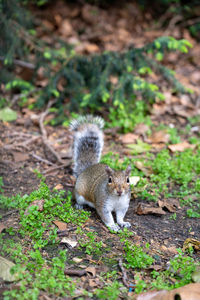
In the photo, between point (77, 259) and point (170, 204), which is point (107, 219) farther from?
point (170, 204)

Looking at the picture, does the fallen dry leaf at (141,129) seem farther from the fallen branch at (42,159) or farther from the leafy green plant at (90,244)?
the leafy green plant at (90,244)

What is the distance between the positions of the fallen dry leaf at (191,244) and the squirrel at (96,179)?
0.61m

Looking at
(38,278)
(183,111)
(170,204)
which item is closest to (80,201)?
(170,204)

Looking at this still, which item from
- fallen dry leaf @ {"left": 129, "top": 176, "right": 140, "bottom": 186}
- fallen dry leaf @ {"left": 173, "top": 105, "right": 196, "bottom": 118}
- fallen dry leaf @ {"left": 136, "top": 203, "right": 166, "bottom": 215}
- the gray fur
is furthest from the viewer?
fallen dry leaf @ {"left": 173, "top": 105, "right": 196, "bottom": 118}

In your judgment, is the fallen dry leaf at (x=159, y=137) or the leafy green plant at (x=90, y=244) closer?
the leafy green plant at (x=90, y=244)

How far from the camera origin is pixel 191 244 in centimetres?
354

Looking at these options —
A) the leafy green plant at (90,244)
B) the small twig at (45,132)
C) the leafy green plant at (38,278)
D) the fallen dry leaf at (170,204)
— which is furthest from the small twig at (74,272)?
the small twig at (45,132)

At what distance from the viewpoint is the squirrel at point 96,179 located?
3.81 m

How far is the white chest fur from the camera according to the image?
3.85 m

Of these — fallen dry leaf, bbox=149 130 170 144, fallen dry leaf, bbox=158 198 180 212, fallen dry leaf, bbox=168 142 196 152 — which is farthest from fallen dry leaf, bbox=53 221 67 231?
fallen dry leaf, bbox=149 130 170 144

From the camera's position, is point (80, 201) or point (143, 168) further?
point (143, 168)

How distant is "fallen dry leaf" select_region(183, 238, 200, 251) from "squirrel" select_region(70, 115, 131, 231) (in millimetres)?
606

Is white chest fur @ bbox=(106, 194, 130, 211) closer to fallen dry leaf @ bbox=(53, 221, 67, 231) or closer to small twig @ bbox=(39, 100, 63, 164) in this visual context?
fallen dry leaf @ bbox=(53, 221, 67, 231)

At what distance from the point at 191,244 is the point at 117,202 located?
2.70ft
